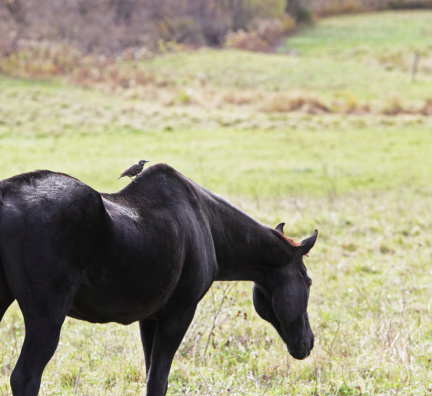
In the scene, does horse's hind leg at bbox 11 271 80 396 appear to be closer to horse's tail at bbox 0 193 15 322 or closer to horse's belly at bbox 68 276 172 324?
horse's tail at bbox 0 193 15 322

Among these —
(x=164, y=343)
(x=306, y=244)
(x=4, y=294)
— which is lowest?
(x=164, y=343)

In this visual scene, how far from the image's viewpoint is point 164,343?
4148mm

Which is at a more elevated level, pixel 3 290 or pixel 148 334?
pixel 3 290

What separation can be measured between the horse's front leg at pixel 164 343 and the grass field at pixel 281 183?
0.79m

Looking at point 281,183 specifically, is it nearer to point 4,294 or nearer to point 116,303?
→ point 116,303

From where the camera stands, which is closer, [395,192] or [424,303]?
[424,303]

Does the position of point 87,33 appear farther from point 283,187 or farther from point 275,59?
point 283,187

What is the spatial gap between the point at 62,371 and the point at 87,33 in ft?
153

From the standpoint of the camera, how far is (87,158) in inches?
869

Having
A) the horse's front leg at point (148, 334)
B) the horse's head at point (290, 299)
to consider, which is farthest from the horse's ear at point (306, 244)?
the horse's front leg at point (148, 334)

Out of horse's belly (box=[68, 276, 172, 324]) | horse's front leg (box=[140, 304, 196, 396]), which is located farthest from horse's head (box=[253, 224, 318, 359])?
horse's belly (box=[68, 276, 172, 324])

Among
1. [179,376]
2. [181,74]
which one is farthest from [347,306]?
[181,74]

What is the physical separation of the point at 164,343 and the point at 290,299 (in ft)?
3.41

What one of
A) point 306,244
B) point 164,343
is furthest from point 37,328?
point 306,244
